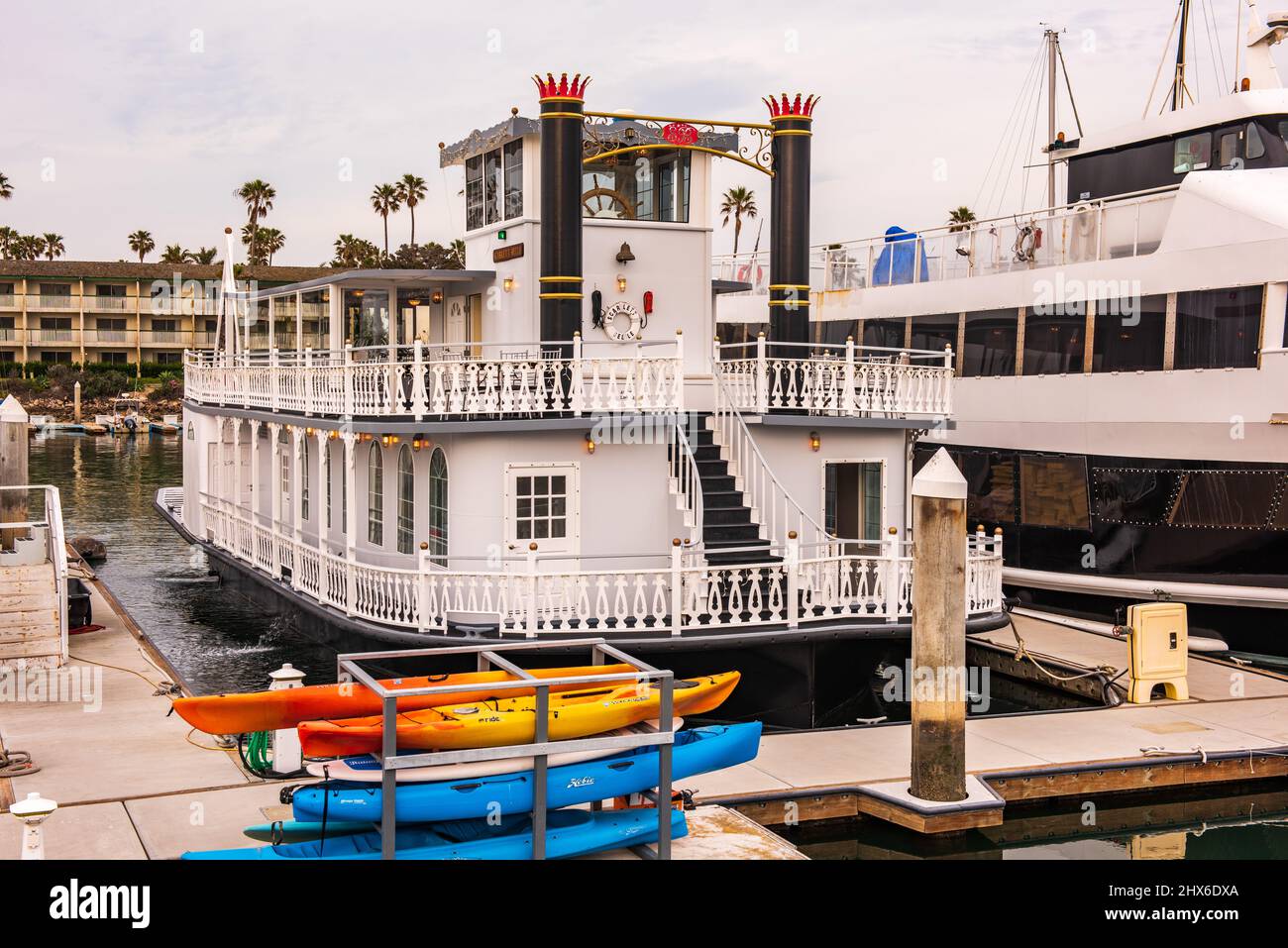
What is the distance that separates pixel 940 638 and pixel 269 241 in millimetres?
89652

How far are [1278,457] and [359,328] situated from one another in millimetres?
13789

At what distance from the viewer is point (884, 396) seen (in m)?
17.5

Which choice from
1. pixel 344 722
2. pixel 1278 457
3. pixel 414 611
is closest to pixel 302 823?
pixel 344 722

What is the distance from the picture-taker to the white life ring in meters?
18.8

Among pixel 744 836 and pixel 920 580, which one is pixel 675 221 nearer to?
pixel 920 580

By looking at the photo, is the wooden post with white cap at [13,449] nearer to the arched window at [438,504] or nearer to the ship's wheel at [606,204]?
the arched window at [438,504]

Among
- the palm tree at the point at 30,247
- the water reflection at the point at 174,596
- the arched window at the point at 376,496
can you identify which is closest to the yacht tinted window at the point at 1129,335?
the arched window at the point at 376,496

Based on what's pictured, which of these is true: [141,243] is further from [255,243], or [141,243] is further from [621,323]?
[621,323]

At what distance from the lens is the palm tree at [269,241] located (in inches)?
3720

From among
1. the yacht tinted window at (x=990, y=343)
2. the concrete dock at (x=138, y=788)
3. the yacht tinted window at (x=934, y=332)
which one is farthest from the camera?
the yacht tinted window at (x=934, y=332)

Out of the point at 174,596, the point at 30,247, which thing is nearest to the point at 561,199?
the point at 174,596

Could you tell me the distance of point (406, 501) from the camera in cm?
1747

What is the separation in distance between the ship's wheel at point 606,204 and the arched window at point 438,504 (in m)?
4.61

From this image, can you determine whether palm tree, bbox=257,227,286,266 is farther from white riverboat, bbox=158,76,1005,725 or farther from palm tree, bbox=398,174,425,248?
white riverboat, bbox=158,76,1005,725
